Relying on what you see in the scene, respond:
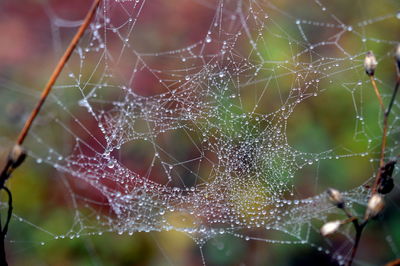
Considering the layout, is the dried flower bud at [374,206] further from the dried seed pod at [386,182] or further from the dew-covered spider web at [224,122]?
the dew-covered spider web at [224,122]

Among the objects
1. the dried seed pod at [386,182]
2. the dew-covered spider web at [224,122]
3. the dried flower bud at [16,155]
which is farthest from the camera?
the dew-covered spider web at [224,122]

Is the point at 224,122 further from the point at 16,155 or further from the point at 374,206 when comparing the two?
the point at 16,155

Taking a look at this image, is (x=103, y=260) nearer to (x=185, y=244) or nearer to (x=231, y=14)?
(x=185, y=244)

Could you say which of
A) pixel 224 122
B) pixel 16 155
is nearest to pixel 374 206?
pixel 16 155

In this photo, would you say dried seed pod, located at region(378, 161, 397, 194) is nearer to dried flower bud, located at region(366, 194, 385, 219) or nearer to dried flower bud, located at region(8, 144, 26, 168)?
dried flower bud, located at region(366, 194, 385, 219)

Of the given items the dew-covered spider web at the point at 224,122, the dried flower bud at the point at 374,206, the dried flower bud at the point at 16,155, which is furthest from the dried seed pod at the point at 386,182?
the dew-covered spider web at the point at 224,122

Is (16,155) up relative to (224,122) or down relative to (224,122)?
down

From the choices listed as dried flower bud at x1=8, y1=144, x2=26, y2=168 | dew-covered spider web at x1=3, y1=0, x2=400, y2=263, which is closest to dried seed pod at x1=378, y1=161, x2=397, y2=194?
dried flower bud at x1=8, y1=144, x2=26, y2=168

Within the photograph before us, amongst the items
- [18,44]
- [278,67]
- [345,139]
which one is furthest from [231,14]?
[18,44]
